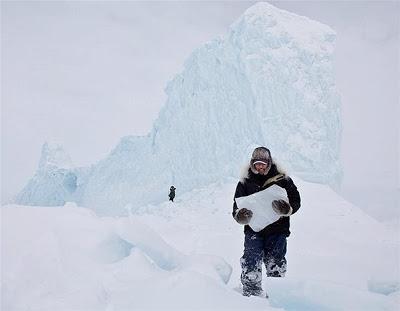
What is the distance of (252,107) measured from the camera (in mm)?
17625

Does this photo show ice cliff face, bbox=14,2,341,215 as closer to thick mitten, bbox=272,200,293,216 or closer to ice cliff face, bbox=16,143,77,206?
ice cliff face, bbox=16,143,77,206

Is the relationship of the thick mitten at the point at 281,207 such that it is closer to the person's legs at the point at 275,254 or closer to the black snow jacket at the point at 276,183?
the black snow jacket at the point at 276,183

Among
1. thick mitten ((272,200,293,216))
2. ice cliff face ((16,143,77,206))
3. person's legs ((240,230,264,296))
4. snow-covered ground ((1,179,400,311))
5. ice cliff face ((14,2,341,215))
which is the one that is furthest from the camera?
ice cliff face ((16,143,77,206))

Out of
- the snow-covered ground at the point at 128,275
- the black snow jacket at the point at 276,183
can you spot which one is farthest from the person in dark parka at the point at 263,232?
the snow-covered ground at the point at 128,275

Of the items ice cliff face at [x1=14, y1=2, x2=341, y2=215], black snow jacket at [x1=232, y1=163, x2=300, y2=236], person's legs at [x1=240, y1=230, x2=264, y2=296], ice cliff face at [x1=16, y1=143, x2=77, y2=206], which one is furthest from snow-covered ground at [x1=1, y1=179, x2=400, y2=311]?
ice cliff face at [x1=16, y1=143, x2=77, y2=206]

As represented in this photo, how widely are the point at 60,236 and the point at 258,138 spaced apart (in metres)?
14.2

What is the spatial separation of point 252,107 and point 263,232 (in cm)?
1462

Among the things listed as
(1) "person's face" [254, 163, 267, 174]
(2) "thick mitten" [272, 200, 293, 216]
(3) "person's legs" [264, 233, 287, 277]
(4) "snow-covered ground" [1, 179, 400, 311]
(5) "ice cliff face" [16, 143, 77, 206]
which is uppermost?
(1) "person's face" [254, 163, 267, 174]

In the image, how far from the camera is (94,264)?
3406 mm

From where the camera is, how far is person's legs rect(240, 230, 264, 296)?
3.21 m

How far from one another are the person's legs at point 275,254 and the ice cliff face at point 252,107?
42.2ft

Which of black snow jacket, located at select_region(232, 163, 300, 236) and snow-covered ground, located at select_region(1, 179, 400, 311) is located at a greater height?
black snow jacket, located at select_region(232, 163, 300, 236)

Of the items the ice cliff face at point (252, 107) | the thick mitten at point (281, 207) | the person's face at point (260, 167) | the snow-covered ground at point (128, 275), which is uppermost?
the ice cliff face at point (252, 107)

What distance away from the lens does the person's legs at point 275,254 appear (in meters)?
3.27
